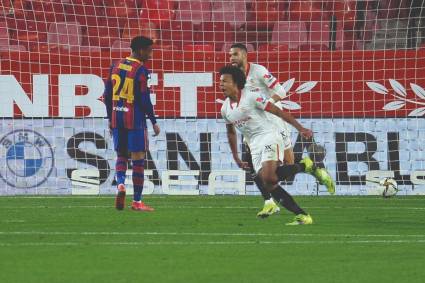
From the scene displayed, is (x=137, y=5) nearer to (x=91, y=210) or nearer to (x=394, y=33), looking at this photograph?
(x=394, y=33)

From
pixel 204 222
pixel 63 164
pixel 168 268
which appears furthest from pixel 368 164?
pixel 168 268

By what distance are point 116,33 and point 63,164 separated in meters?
2.39

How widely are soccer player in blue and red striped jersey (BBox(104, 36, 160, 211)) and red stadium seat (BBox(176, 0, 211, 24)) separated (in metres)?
5.27

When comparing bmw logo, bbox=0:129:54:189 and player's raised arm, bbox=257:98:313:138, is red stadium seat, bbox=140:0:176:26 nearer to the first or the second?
bmw logo, bbox=0:129:54:189

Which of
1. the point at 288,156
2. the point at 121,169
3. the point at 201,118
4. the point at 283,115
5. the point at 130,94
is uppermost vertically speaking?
the point at 130,94

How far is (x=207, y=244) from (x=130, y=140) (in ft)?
14.3

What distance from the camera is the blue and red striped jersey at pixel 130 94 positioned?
43.5 feet

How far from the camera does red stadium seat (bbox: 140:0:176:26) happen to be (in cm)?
1852

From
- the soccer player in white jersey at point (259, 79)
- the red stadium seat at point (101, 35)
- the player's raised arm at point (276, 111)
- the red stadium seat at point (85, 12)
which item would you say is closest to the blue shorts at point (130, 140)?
the soccer player in white jersey at point (259, 79)

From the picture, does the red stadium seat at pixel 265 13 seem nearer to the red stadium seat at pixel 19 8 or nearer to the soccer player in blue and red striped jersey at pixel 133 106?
the red stadium seat at pixel 19 8

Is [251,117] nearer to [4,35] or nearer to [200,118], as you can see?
[200,118]

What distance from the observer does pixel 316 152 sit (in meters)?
16.8

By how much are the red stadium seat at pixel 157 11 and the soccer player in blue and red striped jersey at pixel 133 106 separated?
520 cm

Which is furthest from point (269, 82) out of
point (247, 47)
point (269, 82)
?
point (247, 47)
